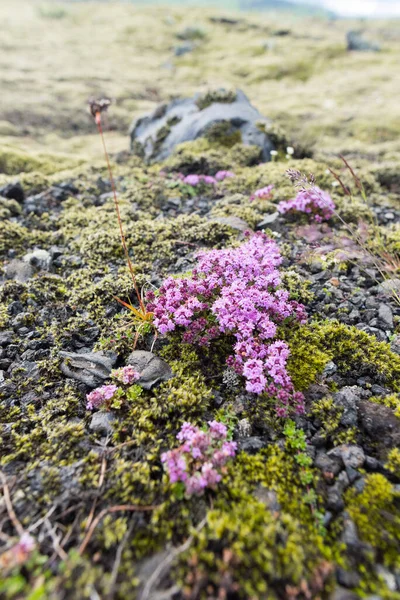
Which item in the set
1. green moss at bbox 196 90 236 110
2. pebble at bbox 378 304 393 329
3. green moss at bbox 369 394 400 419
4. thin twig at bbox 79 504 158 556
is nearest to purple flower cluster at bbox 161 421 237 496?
thin twig at bbox 79 504 158 556

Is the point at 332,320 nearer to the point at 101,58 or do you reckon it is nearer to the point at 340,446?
the point at 340,446

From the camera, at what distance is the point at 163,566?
2.65 m

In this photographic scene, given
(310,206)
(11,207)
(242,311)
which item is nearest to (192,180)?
(310,206)

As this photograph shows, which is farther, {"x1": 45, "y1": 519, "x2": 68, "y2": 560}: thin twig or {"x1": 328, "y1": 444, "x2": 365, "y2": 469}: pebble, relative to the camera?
{"x1": 328, "y1": 444, "x2": 365, "y2": 469}: pebble

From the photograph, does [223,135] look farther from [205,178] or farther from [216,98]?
[205,178]

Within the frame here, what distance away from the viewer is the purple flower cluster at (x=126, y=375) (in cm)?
415

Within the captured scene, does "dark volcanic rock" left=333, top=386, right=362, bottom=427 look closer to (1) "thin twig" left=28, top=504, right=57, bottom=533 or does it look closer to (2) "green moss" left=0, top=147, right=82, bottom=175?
(1) "thin twig" left=28, top=504, right=57, bottom=533

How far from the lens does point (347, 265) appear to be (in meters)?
6.29

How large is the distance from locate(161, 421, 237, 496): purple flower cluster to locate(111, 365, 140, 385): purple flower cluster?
948mm

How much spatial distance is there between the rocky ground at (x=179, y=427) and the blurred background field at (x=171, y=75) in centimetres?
697

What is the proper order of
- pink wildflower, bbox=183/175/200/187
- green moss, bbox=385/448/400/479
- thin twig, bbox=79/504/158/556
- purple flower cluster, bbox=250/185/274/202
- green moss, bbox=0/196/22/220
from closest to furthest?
thin twig, bbox=79/504/158/556
green moss, bbox=385/448/400/479
green moss, bbox=0/196/22/220
purple flower cluster, bbox=250/185/274/202
pink wildflower, bbox=183/175/200/187

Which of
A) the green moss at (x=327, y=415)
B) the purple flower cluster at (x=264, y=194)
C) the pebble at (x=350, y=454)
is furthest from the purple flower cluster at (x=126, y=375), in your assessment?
the purple flower cluster at (x=264, y=194)

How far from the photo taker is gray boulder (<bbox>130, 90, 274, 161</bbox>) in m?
11.9

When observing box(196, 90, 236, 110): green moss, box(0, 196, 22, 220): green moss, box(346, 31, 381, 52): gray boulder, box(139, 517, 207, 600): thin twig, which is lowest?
box(139, 517, 207, 600): thin twig
